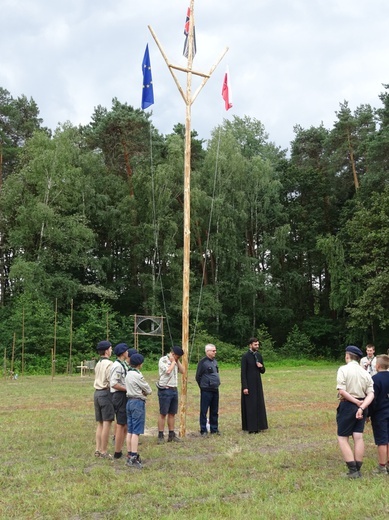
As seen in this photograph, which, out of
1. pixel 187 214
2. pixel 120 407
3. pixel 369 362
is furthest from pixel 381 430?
pixel 187 214

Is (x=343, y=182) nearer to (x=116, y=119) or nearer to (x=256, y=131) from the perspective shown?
(x=256, y=131)

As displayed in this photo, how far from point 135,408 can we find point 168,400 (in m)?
1.96

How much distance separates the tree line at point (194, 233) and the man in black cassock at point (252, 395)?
2251cm

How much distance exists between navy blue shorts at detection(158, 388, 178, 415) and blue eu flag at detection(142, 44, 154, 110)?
5.55 m

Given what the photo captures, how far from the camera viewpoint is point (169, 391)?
9.61m

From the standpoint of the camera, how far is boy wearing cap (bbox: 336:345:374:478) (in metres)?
6.84

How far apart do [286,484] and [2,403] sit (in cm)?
1128

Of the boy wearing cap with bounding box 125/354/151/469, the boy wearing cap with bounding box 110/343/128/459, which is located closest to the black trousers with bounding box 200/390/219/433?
the boy wearing cap with bounding box 110/343/128/459

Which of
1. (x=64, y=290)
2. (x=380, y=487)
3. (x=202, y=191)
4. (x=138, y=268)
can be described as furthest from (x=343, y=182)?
(x=380, y=487)

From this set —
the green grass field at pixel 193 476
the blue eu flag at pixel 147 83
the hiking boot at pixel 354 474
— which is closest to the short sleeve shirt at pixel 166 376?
the green grass field at pixel 193 476

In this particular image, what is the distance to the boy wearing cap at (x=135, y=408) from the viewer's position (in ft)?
25.0

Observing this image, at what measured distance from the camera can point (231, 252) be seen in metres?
40.1

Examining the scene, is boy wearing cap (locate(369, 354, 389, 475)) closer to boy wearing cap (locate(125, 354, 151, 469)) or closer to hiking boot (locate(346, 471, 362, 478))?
hiking boot (locate(346, 471, 362, 478))

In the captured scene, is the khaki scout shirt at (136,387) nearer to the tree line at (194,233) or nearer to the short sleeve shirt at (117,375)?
the short sleeve shirt at (117,375)
